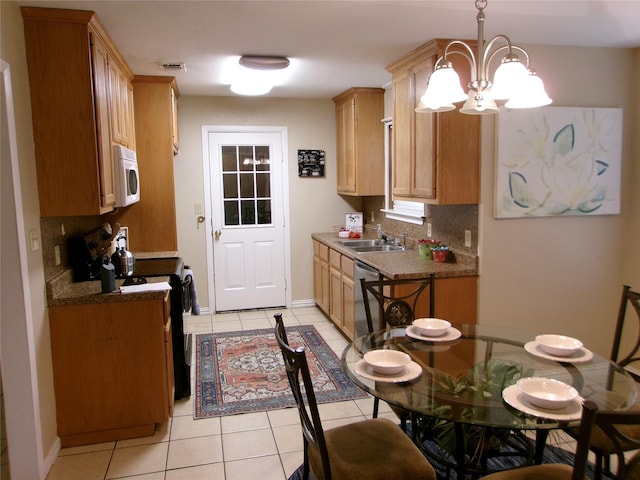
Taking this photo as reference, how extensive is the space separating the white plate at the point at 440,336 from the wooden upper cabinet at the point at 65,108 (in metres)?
1.86

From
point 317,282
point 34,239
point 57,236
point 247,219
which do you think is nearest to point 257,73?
point 247,219

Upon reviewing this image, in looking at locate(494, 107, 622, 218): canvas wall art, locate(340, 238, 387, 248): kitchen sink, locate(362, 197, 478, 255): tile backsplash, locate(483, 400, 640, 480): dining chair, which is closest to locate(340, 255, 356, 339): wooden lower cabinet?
locate(340, 238, 387, 248): kitchen sink

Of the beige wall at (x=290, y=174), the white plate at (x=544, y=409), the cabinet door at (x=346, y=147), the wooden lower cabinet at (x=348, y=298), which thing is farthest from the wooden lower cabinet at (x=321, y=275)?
the white plate at (x=544, y=409)

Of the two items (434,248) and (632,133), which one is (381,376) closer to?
(434,248)

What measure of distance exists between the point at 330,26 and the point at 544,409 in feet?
7.64

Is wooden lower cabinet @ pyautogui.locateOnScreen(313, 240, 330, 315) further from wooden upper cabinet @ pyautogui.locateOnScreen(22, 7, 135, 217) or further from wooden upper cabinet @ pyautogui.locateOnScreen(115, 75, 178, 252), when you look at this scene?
wooden upper cabinet @ pyautogui.locateOnScreen(22, 7, 135, 217)

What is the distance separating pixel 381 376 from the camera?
1.93 meters

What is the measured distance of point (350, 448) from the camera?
1.92 meters

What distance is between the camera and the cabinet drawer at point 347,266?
13.9ft

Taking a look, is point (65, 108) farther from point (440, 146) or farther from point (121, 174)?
point (440, 146)

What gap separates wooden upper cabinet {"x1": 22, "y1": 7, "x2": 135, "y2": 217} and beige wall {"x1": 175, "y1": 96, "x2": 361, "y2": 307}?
2.46 m

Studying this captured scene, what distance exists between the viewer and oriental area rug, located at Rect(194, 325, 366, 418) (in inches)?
130

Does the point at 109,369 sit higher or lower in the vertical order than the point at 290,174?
lower

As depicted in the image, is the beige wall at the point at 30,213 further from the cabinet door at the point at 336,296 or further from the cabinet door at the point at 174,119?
the cabinet door at the point at 336,296
